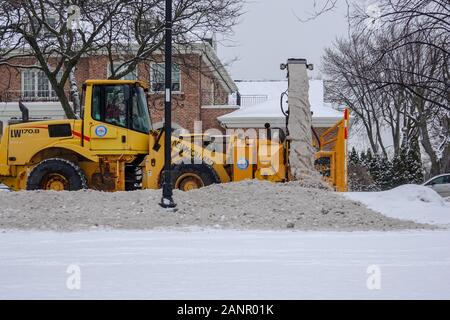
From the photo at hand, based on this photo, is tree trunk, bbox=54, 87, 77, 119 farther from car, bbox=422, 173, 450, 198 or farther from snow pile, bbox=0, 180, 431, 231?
car, bbox=422, 173, 450, 198

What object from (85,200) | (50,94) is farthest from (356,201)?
(50,94)

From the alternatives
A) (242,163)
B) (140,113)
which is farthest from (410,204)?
(140,113)

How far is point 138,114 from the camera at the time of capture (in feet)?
54.0

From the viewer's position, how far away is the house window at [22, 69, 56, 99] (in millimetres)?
37812

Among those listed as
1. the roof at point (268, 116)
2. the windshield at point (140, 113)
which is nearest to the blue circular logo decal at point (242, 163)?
the windshield at point (140, 113)

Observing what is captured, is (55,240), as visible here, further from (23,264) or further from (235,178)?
(235,178)

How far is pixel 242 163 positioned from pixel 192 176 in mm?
1265

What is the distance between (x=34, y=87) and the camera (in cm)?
3809

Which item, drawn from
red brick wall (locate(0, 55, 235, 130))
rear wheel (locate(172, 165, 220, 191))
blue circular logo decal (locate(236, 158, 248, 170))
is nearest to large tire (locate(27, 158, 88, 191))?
rear wheel (locate(172, 165, 220, 191))

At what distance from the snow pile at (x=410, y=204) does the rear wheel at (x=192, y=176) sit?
332 cm

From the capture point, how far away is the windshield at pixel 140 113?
16.3 m

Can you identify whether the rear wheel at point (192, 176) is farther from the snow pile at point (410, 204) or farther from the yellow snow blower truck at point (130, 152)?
the snow pile at point (410, 204)

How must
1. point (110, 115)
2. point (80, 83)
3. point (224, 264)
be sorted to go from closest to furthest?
point (224, 264)
point (110, 115)
point (80, 83)

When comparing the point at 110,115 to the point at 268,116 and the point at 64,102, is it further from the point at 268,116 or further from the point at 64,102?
the point at 268,116
